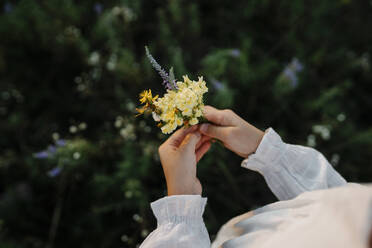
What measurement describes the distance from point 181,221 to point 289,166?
2.00 ft

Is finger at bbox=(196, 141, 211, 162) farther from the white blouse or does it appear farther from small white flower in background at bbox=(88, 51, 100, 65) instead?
small white flower in background at bbox=(88, 51, 100, 65)

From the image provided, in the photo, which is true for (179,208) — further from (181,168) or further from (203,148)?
(203,148)

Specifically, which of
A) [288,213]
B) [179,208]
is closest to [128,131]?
[179,208]

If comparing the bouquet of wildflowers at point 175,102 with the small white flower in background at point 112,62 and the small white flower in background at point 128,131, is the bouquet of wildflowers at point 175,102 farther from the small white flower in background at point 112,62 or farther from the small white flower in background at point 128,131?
the small white flower in background at point 112,62

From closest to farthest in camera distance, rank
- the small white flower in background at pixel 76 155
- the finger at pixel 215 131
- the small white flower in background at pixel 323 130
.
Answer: the finger at pixel 215 131 → the small white flower in background at pixel 76 155 → the small white flower in background at pixel 323 130

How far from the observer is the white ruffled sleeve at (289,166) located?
143 centimetres

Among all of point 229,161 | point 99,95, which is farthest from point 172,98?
point 99,95

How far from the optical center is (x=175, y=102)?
3.86 ft

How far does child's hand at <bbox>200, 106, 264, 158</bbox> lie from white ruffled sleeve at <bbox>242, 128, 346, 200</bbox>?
41 millimetres

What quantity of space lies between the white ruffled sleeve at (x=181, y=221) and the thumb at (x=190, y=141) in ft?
0.72

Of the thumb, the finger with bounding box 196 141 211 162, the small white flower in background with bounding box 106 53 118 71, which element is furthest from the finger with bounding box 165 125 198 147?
the small white flower in background with bounding box 106 53 118 71

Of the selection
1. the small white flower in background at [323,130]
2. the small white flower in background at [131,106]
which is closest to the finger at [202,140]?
the small white flower in background at [131,106]

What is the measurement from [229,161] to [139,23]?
1662 millimetres

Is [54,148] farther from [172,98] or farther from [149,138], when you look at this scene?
[172,98]
